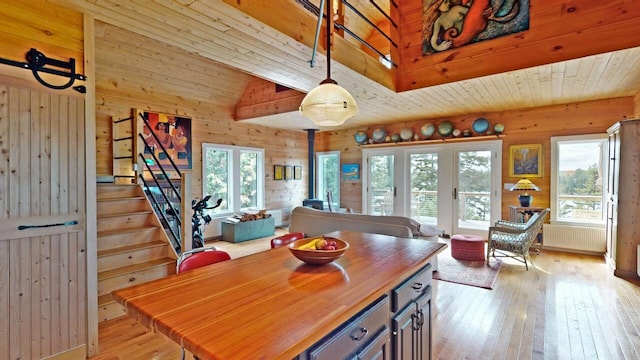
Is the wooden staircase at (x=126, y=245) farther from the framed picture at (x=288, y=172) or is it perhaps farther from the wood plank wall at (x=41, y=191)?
the framed picture at (x=288, y=172)

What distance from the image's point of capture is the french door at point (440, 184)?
5.95 m

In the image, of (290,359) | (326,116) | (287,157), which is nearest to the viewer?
(290,359)

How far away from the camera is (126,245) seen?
3.36m

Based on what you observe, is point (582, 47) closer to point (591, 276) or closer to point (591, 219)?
point (591, 276)

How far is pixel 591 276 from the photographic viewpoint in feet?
12.9

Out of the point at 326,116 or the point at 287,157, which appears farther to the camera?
the point at 287,157

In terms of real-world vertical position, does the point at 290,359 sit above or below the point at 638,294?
above

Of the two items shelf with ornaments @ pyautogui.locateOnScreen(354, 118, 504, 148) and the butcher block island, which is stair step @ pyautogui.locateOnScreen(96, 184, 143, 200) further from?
shelf with ornaments @ pyautogui.locateOnScreen(354, 118, 504, 148)

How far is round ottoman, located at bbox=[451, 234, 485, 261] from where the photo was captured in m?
4.55

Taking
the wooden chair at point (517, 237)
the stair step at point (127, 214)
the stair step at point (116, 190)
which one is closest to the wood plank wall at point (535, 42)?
the wooden chair at point (517, 237)

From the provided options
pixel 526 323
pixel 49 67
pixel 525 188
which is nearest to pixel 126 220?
pixel 49 67

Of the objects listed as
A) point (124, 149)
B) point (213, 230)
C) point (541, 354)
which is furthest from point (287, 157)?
point (541, 354)

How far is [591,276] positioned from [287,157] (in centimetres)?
616

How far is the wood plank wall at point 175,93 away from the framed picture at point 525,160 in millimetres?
5031
